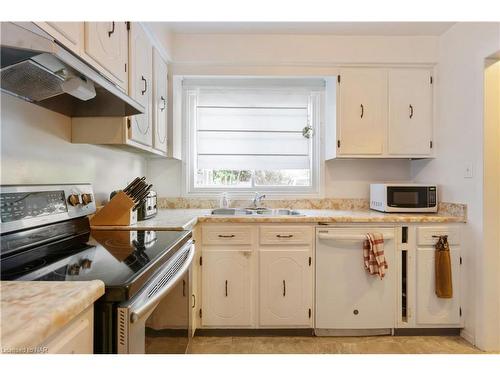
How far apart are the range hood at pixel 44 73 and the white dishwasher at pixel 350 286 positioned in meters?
1.56

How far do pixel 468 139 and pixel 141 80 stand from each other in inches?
90.0

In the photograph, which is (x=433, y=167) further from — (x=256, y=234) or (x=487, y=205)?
(x=256, y=234)

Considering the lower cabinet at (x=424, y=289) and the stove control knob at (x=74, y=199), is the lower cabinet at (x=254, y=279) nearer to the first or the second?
the lower cabinet at (x=424, y=289)

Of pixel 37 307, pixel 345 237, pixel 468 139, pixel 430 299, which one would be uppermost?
pixel 468 139

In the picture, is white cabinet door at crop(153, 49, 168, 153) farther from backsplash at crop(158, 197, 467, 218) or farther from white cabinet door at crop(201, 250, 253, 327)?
white cabinet door at crop(201, 250, 253, 327)

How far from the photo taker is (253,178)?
2.76m

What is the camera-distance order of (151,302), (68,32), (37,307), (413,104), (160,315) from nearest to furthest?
1. (37,307)
2. (151,302)
3. (160,315)
4. (68,32)
5. (413,104)

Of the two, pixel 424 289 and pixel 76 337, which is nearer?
pixel 76 337

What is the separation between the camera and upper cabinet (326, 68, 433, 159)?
2363 millimetres

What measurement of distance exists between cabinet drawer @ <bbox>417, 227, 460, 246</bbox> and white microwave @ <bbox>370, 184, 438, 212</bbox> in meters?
0.22

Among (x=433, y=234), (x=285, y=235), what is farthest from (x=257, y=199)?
(x=433, y=234)

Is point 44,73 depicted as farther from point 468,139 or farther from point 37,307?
point 468,139

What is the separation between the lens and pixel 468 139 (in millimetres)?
2027

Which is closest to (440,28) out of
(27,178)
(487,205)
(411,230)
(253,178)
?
(487,205)
